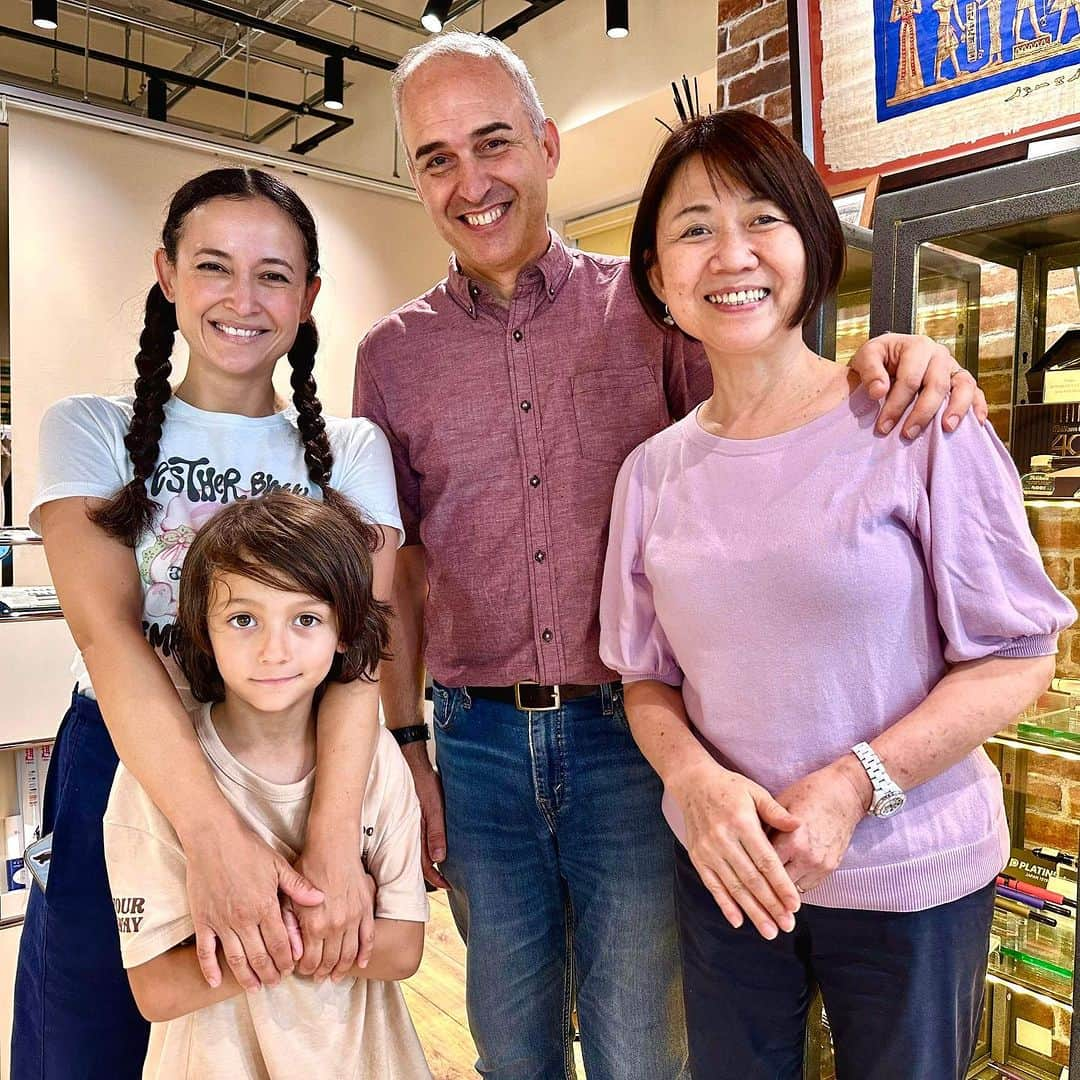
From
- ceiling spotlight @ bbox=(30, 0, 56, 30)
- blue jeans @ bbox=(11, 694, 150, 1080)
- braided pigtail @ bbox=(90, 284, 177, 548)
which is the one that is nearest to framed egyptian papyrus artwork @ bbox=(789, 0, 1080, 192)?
braided pigtail @ bbox=(90, 284, 177, 548)

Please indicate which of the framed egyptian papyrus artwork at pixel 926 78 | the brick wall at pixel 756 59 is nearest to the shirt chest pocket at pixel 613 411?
the framed egyptian papyrus artwork at pixel 926 78

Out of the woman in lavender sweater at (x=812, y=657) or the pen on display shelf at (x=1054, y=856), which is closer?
the woman in lavender sweater at (x=812, y=657)

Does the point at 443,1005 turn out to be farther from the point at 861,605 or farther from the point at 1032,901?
the point at 861,605

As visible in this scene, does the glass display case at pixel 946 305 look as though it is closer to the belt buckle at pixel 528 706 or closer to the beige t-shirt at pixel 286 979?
the belt buckle at pixel 528 706

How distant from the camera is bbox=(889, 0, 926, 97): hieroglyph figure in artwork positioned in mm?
2471

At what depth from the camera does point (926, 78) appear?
2.47m

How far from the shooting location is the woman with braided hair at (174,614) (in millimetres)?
1249

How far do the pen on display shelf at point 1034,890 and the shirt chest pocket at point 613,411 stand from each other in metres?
0.95

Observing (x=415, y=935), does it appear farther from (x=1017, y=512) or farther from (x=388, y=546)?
(x=1017, y=512)

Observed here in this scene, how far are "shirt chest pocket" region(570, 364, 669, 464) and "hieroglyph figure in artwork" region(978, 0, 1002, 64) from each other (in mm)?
1416

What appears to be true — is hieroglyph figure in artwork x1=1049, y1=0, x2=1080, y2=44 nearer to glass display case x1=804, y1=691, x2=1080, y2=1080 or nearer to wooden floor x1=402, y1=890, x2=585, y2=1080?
glass display case x1=804, y1=691, x2=1080, y2=1080

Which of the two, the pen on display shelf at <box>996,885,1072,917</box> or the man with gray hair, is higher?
the man with gray hair

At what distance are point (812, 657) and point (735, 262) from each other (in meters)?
0.51

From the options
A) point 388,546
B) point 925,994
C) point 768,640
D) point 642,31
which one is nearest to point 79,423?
point 388,546
